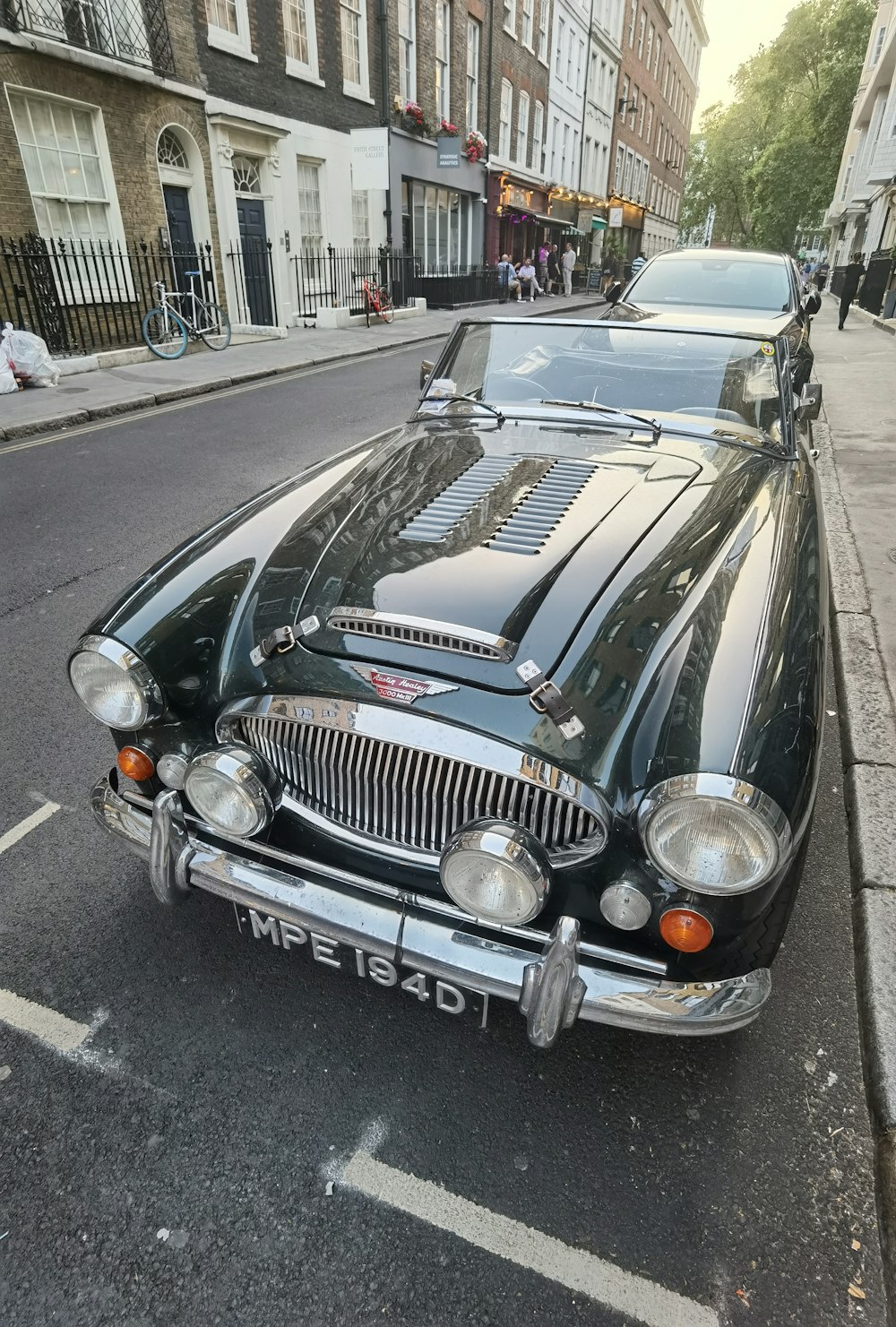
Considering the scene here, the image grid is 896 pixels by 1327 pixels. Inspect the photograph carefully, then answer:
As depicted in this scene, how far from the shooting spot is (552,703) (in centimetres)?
161

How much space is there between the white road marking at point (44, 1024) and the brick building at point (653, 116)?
45956 mm

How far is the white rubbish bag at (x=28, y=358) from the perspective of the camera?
9.88 meters

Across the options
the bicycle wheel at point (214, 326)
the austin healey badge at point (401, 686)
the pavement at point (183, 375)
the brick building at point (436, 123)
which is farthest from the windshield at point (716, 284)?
the brick building at point (436, 123)

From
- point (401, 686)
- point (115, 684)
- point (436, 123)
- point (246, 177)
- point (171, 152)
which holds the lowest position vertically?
point (115, 684)

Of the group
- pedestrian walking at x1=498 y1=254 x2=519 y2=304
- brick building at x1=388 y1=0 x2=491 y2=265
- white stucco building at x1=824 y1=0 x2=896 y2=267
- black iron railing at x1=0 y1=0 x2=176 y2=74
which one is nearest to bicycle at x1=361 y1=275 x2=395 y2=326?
brick building at x1=388 y1=0 x2=491 y2=265

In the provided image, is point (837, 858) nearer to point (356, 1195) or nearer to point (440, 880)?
point (440, 880)

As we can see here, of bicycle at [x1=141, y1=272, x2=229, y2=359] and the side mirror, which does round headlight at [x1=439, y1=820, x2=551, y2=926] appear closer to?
the side mirror

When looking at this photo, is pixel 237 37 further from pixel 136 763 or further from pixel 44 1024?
pixel 44 1024

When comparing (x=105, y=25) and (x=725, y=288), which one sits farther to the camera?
(x=105, y=25)

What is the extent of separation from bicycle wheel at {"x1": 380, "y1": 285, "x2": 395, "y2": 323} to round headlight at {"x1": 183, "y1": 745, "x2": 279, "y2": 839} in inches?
758

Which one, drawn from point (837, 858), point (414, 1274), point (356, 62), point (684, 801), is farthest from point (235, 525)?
point (356, 62)

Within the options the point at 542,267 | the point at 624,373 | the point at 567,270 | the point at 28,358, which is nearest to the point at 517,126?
the point at 542,267

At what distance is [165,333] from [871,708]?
13210 mm

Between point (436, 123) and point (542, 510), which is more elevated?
point (436, 123)
